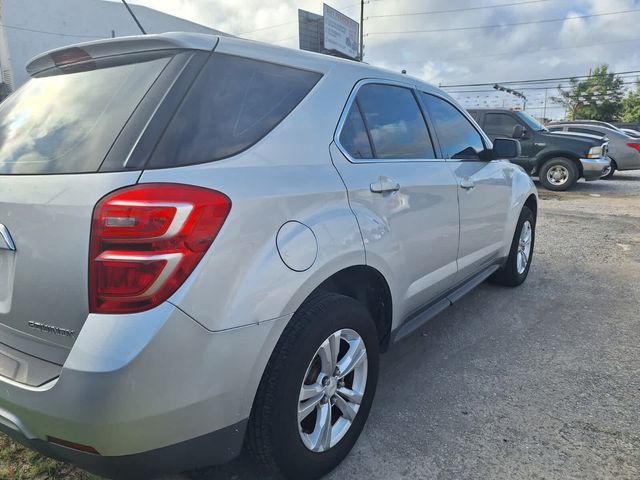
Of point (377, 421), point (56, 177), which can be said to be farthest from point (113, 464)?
point (377, 421)

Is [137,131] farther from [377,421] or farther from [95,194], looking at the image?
[377,421]

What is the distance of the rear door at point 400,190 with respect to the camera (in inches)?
87.7

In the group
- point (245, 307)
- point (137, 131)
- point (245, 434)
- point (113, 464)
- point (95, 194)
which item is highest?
point (137, 131)

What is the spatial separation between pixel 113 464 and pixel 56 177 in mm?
943

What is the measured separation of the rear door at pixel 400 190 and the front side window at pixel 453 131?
19cm

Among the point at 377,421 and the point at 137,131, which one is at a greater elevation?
the point at 137,131

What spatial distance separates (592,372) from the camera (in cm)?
303

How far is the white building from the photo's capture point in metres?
24.1

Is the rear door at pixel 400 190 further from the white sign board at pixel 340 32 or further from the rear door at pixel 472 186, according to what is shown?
the white sign board at pixel 340 32

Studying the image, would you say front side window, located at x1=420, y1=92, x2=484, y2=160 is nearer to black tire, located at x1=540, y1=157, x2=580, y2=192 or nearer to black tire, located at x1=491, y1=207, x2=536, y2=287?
black tire, located at x1=491, y1=207, x2=536, y2=287

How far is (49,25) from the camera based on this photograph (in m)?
25.2

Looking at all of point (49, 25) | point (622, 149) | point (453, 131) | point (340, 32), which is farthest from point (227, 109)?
point (340, 32)

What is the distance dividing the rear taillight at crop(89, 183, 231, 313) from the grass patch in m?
1.11

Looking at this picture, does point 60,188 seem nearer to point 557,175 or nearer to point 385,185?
point 385,185
